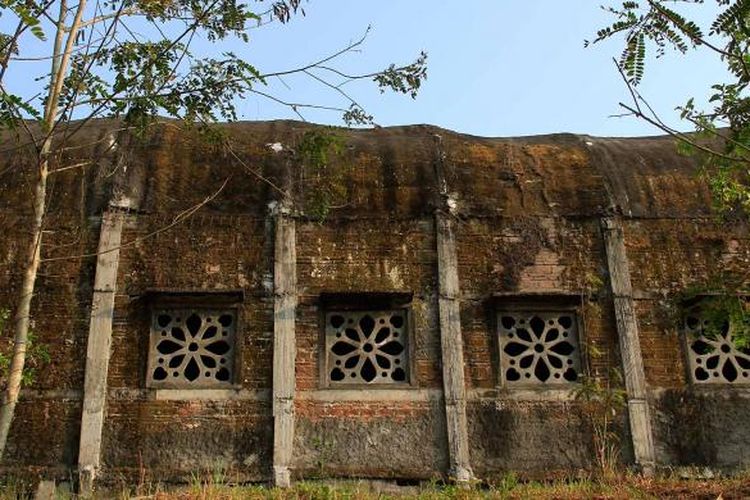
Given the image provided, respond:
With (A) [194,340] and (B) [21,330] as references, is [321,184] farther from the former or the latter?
(B) [21,330]

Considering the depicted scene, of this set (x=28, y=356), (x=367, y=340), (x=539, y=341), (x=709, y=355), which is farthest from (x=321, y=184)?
(x=709, y=355)

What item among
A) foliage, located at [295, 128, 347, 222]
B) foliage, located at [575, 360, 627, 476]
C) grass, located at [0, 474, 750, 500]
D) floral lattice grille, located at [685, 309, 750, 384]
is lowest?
grass, located at [0, 474, 750, 500]

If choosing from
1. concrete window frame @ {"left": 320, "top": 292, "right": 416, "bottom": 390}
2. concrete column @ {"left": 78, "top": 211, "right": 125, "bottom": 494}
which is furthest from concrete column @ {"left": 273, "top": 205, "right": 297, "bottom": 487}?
concrete column @ {"left": 78, "top": 211, "right": 125, "bottom": 494}

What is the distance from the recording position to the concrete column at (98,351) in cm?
957

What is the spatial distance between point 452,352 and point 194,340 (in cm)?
293

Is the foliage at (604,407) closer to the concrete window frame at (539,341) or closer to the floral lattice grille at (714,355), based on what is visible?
the concrete window frame at (539,341)

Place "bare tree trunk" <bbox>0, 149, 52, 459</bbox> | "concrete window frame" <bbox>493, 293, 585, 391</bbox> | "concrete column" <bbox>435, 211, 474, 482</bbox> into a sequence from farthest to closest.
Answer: "concrete window frame" <bbox>493, 293, 585, 391</bbox>
"concrete column" <bbox>435, 211, 474, 482</bbox>
"bare tree trunk" <bbox>0, 149, 52, 459</bbox>

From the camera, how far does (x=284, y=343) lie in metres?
10.2

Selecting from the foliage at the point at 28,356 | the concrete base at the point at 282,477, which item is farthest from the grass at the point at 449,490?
the foliage at the point at 28,356

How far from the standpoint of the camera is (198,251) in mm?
10664

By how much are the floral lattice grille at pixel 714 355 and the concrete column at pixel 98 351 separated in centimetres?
666

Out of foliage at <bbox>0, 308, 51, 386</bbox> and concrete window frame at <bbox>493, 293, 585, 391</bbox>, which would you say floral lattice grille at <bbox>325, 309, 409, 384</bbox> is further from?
foliage at <bbox>0, 308, 51, 386</bbox>

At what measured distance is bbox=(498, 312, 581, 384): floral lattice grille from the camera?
10.4 meters

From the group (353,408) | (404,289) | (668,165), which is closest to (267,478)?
(353,408)
